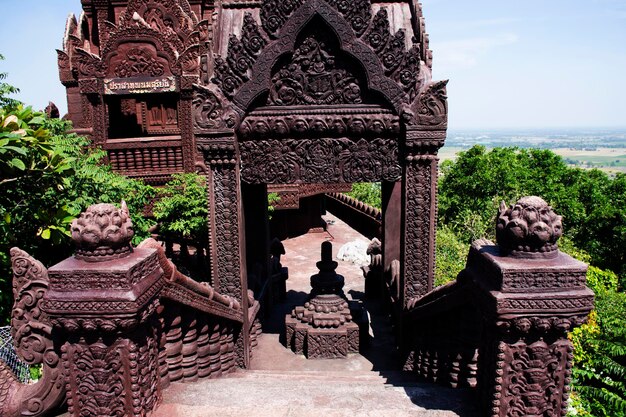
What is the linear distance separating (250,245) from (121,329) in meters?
4.21

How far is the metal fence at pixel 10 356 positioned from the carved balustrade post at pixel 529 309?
4881 mm

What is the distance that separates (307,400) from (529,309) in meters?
2.02

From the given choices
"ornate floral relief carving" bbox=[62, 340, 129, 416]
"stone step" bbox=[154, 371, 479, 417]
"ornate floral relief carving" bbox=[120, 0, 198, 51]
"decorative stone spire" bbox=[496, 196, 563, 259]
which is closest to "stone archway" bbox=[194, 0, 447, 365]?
"stone step" bbox=[154, 371, 479, 417]

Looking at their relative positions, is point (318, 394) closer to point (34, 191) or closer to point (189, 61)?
point (34, 191)

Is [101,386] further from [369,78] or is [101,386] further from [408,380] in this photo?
[369,78]

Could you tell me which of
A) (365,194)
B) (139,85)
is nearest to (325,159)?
(139,85)

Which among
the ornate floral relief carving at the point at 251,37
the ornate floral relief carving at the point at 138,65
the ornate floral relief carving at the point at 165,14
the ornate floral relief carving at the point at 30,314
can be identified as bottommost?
the ornate floral relief carving at the point at 30,314

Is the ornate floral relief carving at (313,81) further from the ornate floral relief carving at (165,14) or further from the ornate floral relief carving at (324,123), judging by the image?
the ornate floral relief carving at (165,14)

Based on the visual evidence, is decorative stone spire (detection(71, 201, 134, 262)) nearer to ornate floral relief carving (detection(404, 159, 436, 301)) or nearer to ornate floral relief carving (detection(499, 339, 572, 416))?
ornate floral relief carving (detection(499, 339, 572, 416))

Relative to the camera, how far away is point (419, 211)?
17.7 ft

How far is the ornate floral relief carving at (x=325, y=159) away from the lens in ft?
17.5

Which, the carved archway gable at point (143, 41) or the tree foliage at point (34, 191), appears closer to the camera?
the tree foliage at point (34, 191)

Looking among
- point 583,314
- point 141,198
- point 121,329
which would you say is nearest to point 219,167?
point 121,329

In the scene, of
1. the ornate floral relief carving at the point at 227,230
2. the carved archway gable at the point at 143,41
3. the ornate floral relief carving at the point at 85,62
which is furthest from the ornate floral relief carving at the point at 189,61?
the ornate floral relief carving at the point at 227,230
